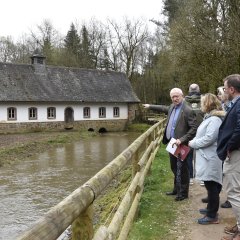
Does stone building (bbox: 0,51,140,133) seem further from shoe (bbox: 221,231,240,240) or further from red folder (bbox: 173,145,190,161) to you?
shoe (bbox: 221,231,240,240)

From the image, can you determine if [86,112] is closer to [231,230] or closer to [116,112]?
[116,112]

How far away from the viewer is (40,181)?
1201 cm

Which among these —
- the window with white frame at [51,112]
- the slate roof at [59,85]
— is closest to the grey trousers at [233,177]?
the slate roof at [59,85]

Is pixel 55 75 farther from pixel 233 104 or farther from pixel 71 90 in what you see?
pixel 233 104

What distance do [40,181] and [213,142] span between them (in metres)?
8.06

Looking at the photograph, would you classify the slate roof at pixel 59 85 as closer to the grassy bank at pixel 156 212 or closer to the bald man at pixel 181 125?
the grassy bank at pixel 156 212

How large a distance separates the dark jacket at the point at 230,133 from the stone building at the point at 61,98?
26.7 m

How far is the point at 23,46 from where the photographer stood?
54.0 m

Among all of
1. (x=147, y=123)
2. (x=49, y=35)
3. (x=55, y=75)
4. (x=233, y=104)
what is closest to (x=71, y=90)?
(x=55, y=75)

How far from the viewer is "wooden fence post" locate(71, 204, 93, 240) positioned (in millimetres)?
2414

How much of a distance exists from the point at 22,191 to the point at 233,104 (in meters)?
7.89

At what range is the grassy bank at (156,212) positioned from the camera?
4.89 meters

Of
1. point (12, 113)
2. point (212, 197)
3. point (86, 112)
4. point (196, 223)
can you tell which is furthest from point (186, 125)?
point (86, 112)

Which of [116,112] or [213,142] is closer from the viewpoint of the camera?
[213,142]
